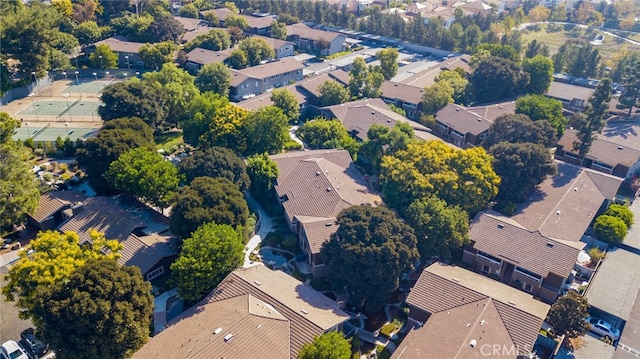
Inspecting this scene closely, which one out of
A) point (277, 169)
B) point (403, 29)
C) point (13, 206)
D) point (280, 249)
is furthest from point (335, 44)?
point (13, 206)

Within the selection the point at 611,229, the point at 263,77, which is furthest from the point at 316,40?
the point at 611,229

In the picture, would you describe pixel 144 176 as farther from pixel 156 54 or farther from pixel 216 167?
pixel 156 54

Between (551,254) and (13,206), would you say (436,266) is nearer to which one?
(551,254)

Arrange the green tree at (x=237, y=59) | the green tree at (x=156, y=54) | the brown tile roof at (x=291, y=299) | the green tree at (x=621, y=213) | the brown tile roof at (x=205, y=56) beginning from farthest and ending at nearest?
the green tree at (x=237, y=59), the brown tile roof at (x=205, y=56), the green tree at (x=156, y=54), the green tree at (x=621, y=213), the brown tile roof at (x=291, y=299)

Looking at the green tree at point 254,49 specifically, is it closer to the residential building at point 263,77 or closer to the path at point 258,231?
the residential building at point 263,77

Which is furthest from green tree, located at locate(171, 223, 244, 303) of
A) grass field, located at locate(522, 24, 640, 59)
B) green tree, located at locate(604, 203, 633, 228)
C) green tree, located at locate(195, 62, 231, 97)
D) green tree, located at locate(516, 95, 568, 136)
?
grass field, located at locate(522, 24, 640, 59)

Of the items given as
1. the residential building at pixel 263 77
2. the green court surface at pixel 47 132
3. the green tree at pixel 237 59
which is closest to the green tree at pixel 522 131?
the residential building at pixel 263 77

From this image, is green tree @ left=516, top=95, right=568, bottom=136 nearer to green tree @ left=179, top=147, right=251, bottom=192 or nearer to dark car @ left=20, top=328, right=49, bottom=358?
green tree @ left=179, top=147, right=251, bottom=192
